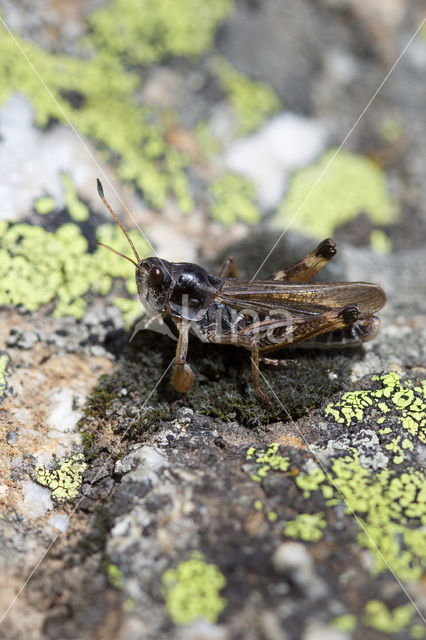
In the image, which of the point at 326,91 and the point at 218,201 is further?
the point at 326,91

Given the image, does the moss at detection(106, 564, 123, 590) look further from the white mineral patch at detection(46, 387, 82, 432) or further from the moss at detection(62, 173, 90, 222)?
the moss at detection(62, 173, 90, 222)

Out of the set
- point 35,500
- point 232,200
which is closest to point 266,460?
point 35,500

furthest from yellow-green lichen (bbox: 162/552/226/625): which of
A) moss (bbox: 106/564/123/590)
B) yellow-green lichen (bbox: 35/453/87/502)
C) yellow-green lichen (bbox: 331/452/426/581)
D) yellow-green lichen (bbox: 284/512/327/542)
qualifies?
yellow-green lichen (bbox: 35/453/87/502)

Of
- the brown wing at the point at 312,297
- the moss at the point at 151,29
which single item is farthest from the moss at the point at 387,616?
the moss at the point at 151,29

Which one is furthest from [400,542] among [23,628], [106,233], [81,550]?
[106,233]

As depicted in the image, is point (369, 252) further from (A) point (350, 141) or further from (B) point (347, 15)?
(B) point (347, 15)

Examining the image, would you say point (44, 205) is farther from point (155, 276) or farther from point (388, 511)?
point (388, 511)
